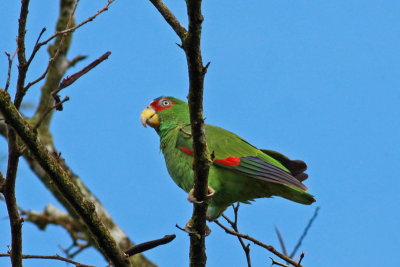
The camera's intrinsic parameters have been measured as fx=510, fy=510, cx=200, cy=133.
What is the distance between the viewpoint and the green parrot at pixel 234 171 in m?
4.28

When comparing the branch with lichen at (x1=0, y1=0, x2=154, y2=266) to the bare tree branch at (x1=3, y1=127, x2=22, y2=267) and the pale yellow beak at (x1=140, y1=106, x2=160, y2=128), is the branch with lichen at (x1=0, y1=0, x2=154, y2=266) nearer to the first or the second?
the pale yellow beak at (x1=140, y1=106, x2=160, y2=128)

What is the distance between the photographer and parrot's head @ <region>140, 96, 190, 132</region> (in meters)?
5.14

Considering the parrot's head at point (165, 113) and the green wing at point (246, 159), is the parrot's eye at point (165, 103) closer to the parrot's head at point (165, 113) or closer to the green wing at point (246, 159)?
the parrot's head at point (165, 113)

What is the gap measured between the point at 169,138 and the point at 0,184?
7.61 feet

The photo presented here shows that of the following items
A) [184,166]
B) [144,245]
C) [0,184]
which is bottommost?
[144,245]

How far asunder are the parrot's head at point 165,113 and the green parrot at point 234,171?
0.31m

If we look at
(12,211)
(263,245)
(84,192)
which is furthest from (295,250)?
(84,192)

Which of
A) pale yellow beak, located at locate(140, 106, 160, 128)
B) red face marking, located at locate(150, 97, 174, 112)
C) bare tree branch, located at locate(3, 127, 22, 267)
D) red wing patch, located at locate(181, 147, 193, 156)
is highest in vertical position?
red face marking, located at locate(150, 97, 174, 112)

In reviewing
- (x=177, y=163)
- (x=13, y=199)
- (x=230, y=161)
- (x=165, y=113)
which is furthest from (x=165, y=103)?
(x=13, y=199)

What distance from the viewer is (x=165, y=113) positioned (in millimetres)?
5211

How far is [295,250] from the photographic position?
3371 millimetres

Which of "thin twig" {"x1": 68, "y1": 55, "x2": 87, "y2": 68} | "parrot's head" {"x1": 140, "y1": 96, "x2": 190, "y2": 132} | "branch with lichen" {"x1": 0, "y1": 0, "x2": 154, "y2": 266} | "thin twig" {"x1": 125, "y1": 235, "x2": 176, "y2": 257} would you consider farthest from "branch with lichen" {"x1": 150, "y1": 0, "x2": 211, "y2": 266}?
"thin twig" {"x1": 68, "y1": 55, "x2": 87, "y2": 68}

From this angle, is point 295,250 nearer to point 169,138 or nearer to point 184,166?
point 184,166

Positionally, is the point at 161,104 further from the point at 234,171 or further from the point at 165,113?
the point at 234,171
